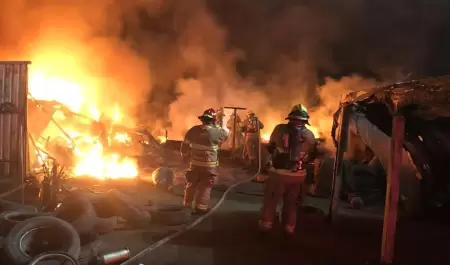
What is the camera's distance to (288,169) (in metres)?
6.29

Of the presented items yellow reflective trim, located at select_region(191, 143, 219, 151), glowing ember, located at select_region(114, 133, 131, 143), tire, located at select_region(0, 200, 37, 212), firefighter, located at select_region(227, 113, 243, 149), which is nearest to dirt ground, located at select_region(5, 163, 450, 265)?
yellow reflective trim, located at select_region(191, 143, 219, 151)

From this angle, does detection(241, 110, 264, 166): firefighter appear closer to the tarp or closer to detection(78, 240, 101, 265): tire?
the tarp

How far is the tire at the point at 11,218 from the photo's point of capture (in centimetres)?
540

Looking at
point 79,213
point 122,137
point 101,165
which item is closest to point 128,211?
point 79,213

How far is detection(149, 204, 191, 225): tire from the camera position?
6.72 metres

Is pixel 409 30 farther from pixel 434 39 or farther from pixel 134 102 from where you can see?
pixel 134 102

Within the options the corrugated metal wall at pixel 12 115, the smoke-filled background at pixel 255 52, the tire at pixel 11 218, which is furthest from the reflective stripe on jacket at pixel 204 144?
the smoke-filled background at pixel 255 52

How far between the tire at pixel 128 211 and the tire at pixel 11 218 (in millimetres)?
1165

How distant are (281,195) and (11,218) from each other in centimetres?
383

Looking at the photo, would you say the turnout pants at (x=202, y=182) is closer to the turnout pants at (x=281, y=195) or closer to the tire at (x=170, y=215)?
the tire at (x=170, y=215)

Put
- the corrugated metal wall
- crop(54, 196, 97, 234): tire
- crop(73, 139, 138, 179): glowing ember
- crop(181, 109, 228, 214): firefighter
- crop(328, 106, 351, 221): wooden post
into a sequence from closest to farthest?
crop(54, 196, 97, 234): tire → crop(328, 106, 351, 221): wooden post → crop(181, 109, 228, 214): firefighter → the corrugated metal wall → crop(73, 139, 138, 179): glowing ember

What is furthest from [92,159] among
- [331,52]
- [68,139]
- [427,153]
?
[331,52]

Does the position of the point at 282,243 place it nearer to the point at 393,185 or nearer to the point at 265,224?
the point at 265,224

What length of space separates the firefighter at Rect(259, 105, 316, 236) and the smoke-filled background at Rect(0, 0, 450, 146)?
1277cm
